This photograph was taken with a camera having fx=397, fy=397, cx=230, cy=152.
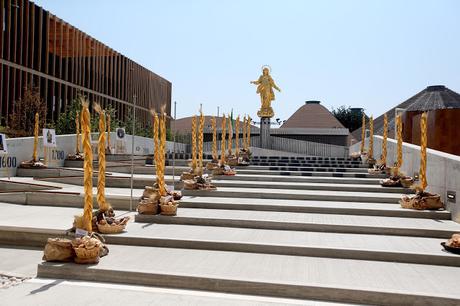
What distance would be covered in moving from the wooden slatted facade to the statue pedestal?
1597 cm

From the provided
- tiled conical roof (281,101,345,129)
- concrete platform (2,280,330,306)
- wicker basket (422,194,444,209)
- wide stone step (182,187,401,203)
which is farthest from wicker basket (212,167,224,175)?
tiled conical roof (281,101,345,129)

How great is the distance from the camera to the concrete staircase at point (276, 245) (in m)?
4.89

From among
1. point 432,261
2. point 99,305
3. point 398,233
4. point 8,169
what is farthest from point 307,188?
point 8,169

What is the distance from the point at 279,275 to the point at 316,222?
249cm

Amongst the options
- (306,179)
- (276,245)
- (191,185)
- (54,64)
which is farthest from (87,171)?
(54,64)

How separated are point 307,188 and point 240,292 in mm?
6517

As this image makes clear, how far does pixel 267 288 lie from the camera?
15.9 ft

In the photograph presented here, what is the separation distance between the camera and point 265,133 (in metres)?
26.2

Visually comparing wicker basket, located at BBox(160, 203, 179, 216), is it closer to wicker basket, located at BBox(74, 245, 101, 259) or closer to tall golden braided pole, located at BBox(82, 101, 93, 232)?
tall golden braided pole, located at BBox(82, 101, 93, 232)

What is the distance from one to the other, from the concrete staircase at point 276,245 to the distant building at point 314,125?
72.8 ft

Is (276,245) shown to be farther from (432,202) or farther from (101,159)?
(432,202)

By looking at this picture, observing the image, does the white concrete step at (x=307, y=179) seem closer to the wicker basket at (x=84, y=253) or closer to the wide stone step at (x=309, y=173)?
the wide stone step at (x=309, y=173)

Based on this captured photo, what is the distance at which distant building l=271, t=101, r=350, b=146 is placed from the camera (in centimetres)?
3269

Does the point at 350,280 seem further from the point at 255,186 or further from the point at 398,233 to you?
the point at 255,186
